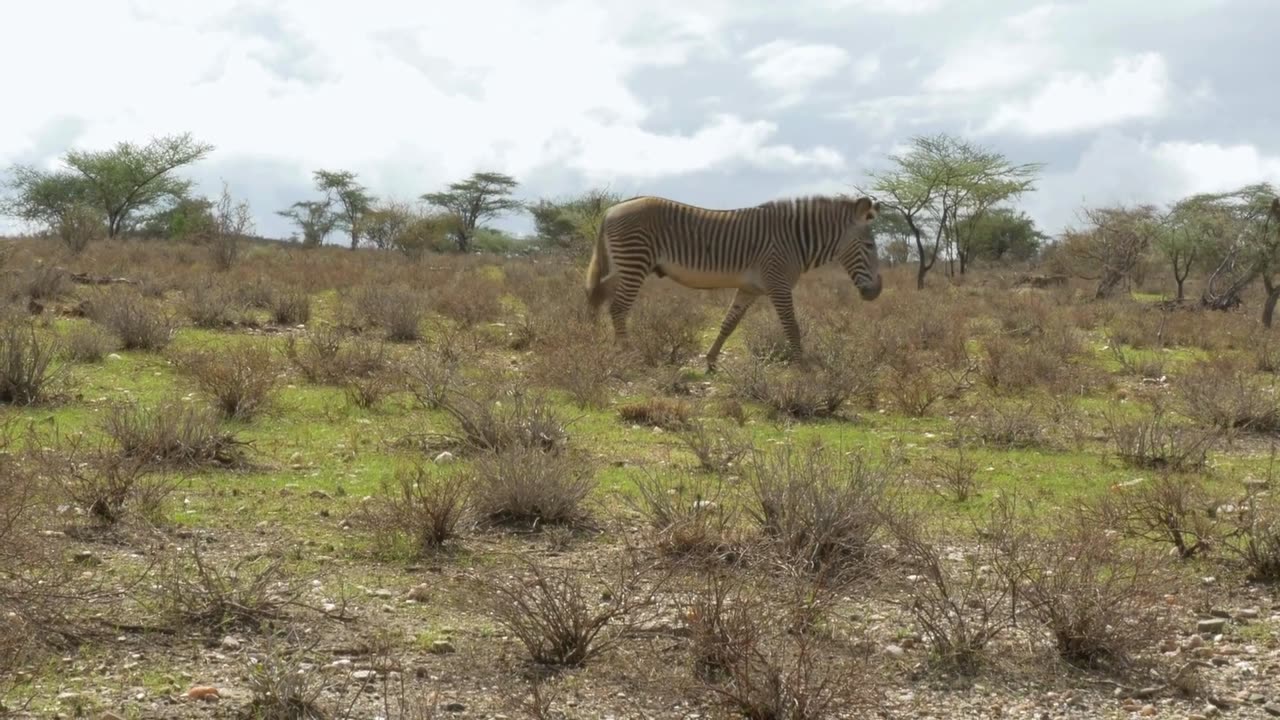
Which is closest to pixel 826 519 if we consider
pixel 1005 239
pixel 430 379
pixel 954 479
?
pixel 954 479

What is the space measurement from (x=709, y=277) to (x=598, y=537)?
9.07 meters

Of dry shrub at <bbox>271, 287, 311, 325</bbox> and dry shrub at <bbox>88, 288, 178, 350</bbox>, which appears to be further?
dry shrub at <bbox>271, 287, 311, 325</bbox>

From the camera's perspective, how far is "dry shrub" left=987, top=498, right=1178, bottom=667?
180 inches

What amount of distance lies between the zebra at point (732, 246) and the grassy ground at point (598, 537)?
178 centimetres

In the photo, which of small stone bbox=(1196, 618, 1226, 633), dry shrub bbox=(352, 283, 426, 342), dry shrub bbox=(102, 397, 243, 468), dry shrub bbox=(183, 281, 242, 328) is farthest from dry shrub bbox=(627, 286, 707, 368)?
small stone bbox=(1196, 618, 1226, 633)

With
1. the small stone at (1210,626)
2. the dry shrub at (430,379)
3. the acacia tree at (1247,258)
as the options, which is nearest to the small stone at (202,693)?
the small stone at (1210,626)

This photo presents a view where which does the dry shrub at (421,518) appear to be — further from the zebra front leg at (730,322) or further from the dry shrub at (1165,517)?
the zebra front leg at (730,322)

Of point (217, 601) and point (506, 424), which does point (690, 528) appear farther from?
point (506, 424)

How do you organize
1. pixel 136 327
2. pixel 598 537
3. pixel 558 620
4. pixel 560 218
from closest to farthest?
pixel 558 620 → pixel 598 537 → pixel 136 327 → pixel 560 218

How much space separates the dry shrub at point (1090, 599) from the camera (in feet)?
15.0

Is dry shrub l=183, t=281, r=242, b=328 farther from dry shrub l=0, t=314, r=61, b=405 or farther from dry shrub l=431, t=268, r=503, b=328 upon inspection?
dry shrub l=0, t=314, r=61, b=405

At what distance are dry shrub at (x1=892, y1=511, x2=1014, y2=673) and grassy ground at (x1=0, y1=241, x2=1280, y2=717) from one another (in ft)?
0.08

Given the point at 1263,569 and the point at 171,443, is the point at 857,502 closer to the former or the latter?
the point at 1263,569

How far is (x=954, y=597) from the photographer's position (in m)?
5.27
